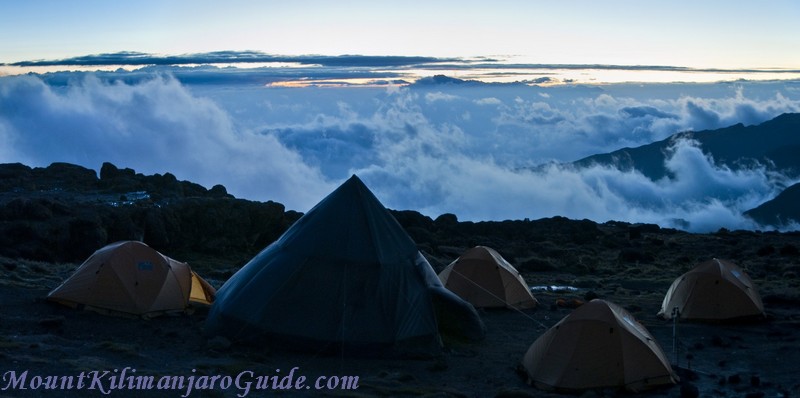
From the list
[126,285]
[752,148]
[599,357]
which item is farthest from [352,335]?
[752,148]

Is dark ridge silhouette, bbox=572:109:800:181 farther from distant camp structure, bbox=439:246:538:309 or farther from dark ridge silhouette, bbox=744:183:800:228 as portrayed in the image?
distant camp structure, bbox=439:246:538:309

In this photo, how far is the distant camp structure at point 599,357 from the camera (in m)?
12.3

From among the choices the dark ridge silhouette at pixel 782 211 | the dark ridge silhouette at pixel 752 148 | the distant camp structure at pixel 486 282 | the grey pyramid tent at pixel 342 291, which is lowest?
the dark ridge silhouette at pixel 782 211

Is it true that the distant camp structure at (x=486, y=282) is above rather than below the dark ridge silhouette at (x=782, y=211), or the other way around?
above

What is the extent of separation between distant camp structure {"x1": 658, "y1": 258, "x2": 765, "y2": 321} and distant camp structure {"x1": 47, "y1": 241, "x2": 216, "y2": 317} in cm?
1112

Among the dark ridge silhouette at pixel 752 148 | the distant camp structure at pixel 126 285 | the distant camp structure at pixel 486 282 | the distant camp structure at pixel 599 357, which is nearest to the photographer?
the distant camp structure at pixel 599 357

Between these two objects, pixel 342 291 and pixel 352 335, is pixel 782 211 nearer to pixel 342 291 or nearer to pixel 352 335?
pixel 342 291

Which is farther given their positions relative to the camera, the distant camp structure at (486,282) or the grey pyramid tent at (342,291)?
the distant camp structure at (486,282)

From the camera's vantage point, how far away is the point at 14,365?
1105 cm

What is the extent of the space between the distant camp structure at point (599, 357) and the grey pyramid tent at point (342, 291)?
2405 millimetres

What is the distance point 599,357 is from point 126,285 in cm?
946

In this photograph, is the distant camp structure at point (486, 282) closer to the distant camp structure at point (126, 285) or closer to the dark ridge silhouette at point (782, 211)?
the distant camp structure at point (126, 285)

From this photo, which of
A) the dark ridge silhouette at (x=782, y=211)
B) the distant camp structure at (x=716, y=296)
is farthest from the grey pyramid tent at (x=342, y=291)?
the dark ridge silhouette at (x=782, y=211)

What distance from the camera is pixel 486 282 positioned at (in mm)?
19078
